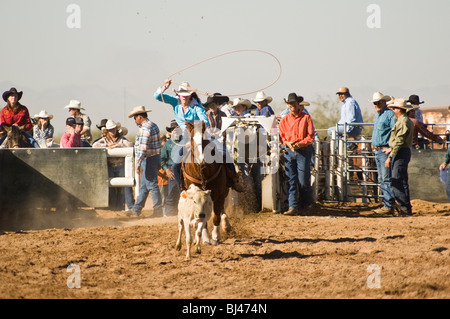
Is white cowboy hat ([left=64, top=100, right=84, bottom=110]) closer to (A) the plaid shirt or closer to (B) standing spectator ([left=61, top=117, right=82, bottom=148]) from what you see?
(B) standing spectator ([left=61, top=117, right=82, bottom=148])

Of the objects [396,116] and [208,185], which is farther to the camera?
[396,116]

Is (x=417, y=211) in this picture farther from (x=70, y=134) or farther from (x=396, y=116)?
(x=70, y=134)

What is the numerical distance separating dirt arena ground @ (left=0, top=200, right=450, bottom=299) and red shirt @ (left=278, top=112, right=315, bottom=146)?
1578 millimetres

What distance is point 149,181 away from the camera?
1366cm

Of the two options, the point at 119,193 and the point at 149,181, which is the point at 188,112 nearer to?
the point at 149,181

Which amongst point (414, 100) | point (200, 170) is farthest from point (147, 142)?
point (414, 100)

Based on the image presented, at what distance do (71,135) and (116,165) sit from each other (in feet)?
5.00

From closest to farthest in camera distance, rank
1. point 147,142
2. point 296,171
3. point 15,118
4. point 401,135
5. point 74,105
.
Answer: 1. point 401,135
2. point 296,171
3. point 147,142
4. point 15,118
5. point 74,105

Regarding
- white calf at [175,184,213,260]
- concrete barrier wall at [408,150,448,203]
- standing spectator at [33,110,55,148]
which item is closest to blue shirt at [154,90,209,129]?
white calf at [175,184,213,260]

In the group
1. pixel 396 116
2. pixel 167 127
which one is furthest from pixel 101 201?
pixel 396 116

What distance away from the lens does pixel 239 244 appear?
31.4 ft

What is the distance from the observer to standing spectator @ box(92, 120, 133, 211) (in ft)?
45.8
